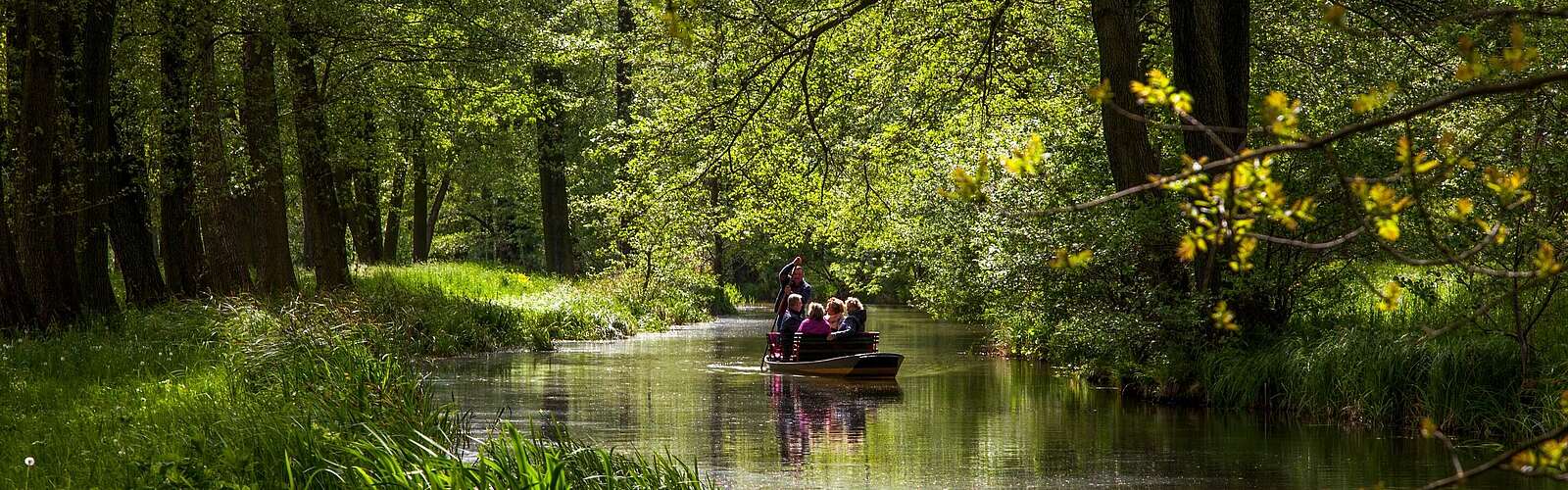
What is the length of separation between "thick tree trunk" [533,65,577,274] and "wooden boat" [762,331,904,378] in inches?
525

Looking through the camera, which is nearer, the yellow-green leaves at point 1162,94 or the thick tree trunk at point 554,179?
the yellow-green leaves at point 1162,94

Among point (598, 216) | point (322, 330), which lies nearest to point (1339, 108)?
point (322, 330)

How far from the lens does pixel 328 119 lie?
75.7 ft

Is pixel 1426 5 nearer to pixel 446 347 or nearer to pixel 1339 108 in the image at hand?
pixel 1339 108

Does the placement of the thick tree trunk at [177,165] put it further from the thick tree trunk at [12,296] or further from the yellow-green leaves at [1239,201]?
the yellow-green leaves at [1239,201]

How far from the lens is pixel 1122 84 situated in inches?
594

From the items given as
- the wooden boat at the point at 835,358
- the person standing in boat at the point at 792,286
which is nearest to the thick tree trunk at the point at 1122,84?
the wooden boat at the point at 835,358

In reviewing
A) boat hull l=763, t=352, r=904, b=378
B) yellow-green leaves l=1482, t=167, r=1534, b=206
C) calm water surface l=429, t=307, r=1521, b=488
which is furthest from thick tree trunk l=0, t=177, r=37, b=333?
yellow-green leaves l=1482, t=167, r=1534, b=206

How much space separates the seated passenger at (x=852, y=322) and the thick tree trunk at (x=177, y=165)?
8609mm

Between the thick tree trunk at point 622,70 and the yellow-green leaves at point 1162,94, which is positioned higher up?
the thick tree trunk at point 622,70

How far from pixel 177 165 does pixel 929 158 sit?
10679 millimetres

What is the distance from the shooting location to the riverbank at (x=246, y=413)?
24.3 feet

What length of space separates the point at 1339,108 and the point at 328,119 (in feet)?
50.5

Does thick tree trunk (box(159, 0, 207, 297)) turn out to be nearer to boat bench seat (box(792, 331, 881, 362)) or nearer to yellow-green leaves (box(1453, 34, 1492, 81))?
boat bench seat (box(792, 331, 881, 362))
